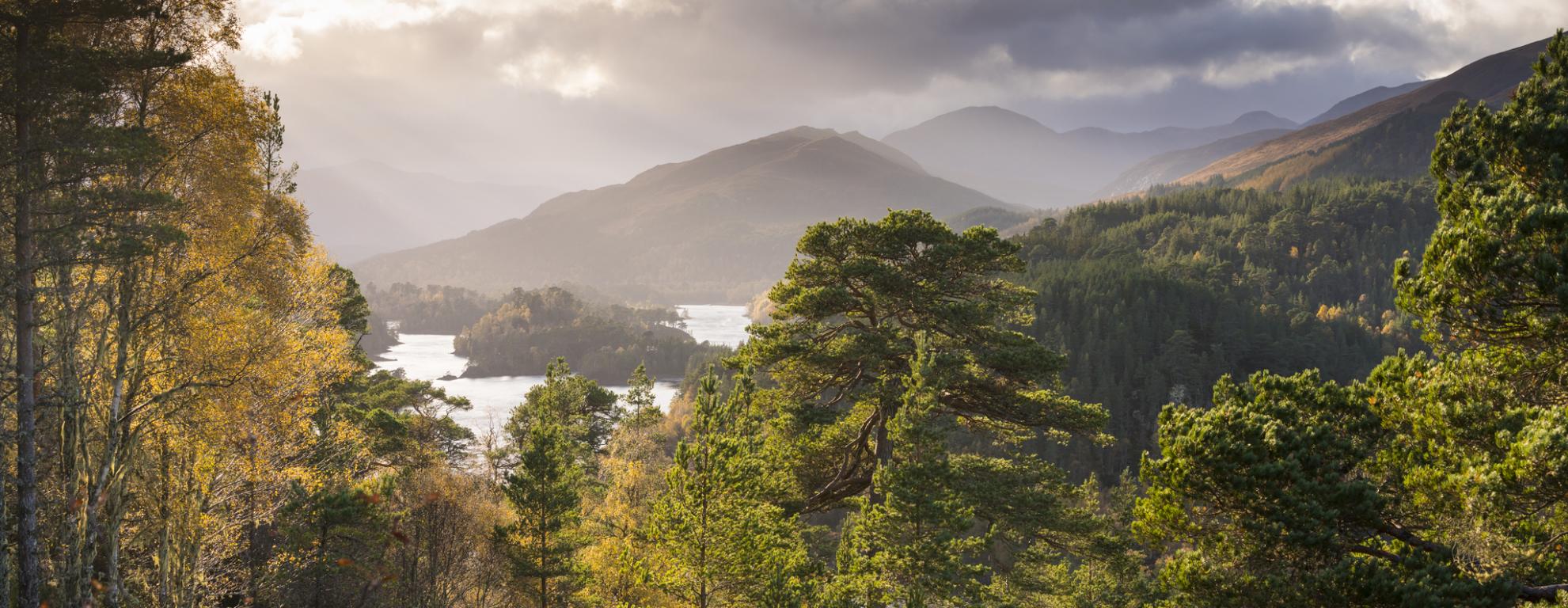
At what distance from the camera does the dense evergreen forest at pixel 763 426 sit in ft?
24.2

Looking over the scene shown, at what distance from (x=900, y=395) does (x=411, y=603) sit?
15964 mm

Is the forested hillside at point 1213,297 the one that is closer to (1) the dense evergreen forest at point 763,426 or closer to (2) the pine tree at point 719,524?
(1) the dense evergreen forest at point 763,426

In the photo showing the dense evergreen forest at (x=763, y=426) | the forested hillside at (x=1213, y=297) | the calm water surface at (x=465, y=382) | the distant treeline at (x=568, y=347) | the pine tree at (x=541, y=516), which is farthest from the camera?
the distant treeline at (x=568, y=347)

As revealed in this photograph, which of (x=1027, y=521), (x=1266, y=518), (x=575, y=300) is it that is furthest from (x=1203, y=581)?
(x=575, y=300)

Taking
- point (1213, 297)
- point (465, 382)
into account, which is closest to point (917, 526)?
point (1213, 297)

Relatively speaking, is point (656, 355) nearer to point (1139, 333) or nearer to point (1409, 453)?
point (1139, 333)

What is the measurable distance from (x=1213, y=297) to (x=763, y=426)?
135 m

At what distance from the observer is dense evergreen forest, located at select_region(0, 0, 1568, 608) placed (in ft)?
24.2

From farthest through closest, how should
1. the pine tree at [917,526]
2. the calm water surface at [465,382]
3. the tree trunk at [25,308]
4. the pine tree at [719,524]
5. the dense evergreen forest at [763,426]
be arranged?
the calm water surface at [465,382]
the pine tree at [719,524]
the pine tree at [917,526]
the tree trunk at [25,308]
the dense evergreen forest at [763,426]

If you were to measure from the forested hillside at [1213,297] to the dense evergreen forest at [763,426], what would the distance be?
245 feet

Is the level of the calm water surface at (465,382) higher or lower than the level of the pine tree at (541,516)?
lower

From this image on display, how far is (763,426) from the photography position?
1948cm

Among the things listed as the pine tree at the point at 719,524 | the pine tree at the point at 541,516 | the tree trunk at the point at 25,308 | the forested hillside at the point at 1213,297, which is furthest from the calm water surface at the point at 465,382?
the pine tree at the point at 719,524

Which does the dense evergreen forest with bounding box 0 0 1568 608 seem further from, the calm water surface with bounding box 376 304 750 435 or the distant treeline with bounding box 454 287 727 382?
the distant treeline with bounding box 454 287 727 382
